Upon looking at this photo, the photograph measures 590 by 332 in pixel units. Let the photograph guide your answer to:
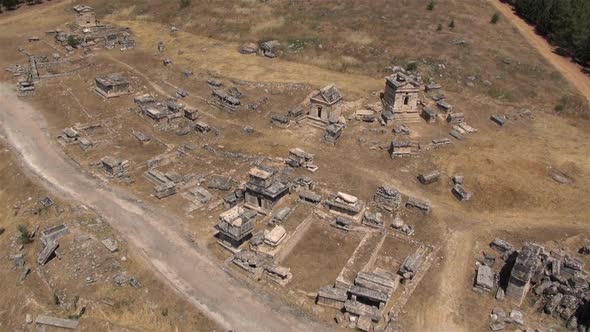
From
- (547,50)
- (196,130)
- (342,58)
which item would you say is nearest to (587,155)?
(547,50)

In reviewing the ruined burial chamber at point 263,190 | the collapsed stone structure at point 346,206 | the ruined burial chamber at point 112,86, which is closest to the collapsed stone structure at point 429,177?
the collapsed stone structure at point 346,206

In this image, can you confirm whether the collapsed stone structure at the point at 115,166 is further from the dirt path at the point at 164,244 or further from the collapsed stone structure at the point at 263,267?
the collapsed stone structure at the point at 263,267

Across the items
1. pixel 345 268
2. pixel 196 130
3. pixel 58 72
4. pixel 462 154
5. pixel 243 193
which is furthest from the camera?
pixel 58 72

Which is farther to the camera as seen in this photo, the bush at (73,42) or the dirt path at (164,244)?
the bush at (73,42)

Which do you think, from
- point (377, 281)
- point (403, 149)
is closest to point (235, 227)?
point (377, 281)

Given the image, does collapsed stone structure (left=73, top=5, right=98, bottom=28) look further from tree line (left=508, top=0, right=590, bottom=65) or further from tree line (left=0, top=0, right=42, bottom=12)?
tree line (left=508, top=0, right=590, bottom=65)

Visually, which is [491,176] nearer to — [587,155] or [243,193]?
[587,155]

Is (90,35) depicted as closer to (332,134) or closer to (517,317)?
(332,134)
